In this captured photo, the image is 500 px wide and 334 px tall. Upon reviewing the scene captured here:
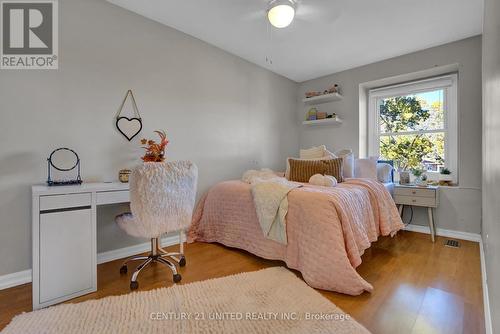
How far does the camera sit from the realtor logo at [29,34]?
183cm

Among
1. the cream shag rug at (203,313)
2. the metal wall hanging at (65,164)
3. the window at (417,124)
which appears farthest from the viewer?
the window at (417,124)

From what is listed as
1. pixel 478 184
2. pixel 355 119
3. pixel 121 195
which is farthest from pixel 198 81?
pixel 478 184

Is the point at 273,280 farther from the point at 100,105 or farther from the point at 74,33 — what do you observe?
the point at 74,33

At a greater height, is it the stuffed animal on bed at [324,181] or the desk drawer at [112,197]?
the stuffed animal on bed at [324,181]

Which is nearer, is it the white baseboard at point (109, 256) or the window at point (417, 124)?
the white baseboard at point (109, 256)

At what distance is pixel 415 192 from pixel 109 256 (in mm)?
3510

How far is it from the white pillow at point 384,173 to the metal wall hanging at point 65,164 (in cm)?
345

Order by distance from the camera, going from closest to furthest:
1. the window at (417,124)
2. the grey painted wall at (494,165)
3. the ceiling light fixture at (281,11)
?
the grey painted wall at (494,165), the ceiling light fixture at (281,11), the window at (417,124)

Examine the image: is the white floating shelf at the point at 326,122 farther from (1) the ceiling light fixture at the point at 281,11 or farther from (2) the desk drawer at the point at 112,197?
(2) the desk drawer at the point at 112,197

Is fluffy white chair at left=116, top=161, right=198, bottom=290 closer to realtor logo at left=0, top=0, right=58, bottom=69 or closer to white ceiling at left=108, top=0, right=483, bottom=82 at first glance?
realtor logo at left=0, top=0, right=58, bottom=69

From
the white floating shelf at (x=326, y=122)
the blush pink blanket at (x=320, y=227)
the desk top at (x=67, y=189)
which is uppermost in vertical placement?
the white floating shelf at (x=326, y=122)

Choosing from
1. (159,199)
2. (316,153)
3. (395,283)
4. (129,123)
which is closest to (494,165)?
(395,283)

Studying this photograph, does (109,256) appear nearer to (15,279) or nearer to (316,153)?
(15,279)

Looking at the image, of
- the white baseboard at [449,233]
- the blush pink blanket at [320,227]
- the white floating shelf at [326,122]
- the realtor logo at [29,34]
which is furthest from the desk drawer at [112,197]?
the white baseboard at [449,233]
